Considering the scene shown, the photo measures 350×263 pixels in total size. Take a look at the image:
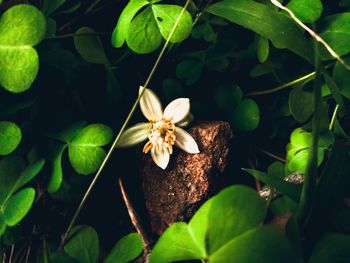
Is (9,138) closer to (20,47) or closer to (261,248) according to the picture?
(20,47)

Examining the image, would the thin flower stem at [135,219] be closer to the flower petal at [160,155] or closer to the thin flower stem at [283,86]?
the flower petal at [160,155]

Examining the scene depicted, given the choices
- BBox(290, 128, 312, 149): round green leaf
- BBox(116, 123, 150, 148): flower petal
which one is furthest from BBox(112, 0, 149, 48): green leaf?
BBox(290, 128, 312, 149): round green leaf

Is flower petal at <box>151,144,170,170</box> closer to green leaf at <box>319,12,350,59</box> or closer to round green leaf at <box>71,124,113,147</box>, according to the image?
round green leaf at <box>71,124,113,147</box>

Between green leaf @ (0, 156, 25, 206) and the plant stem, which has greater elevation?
the plant stem

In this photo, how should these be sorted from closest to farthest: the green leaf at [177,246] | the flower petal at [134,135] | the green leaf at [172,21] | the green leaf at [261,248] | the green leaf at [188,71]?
1. the green leaf at [261,248]
2. the green leaf at [177,246]
3. the green leaf at [172,21]
4. the flower petal at [134,135]
5. the green leaf at [188,71]

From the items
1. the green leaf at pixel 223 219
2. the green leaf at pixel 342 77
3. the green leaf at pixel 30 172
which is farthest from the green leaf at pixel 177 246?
the green leaf at pixel 342 77

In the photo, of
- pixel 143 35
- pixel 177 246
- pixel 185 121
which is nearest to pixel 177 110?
pixel 185 121
